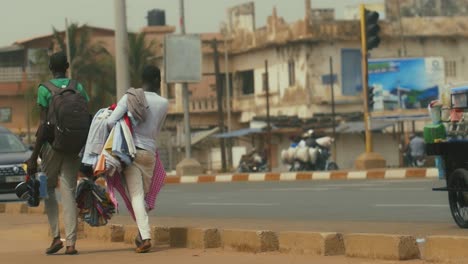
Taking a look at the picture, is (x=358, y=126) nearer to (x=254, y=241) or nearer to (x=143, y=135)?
(x=143, y=135)

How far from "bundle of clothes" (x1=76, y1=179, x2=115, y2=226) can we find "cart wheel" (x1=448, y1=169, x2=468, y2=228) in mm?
3496

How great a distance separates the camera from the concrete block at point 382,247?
27.7 feet

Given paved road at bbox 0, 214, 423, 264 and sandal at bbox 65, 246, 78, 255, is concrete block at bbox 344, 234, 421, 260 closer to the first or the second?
paved road at bbox 0, 214, 423, 264

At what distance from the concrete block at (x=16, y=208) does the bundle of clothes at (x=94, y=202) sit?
631 cm

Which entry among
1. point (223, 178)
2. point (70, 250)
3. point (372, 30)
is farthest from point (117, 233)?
point (223, 178)

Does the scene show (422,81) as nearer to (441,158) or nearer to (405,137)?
(405,137)

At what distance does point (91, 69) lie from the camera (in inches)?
2549

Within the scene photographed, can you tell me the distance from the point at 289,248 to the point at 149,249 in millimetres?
1308

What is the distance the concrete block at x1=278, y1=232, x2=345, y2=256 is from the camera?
9016 mm

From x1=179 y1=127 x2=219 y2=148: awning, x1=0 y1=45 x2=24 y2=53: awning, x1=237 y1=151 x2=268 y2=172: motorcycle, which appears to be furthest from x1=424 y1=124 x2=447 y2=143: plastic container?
x1=0 y1=45 x2=24 y2=53: awning

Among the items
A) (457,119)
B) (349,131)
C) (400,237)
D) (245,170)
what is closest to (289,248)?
(400,237)

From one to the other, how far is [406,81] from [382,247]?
4802 centimetres

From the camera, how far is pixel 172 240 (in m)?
10.7

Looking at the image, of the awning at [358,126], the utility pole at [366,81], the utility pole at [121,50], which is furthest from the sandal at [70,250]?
the awning at [358,126]
